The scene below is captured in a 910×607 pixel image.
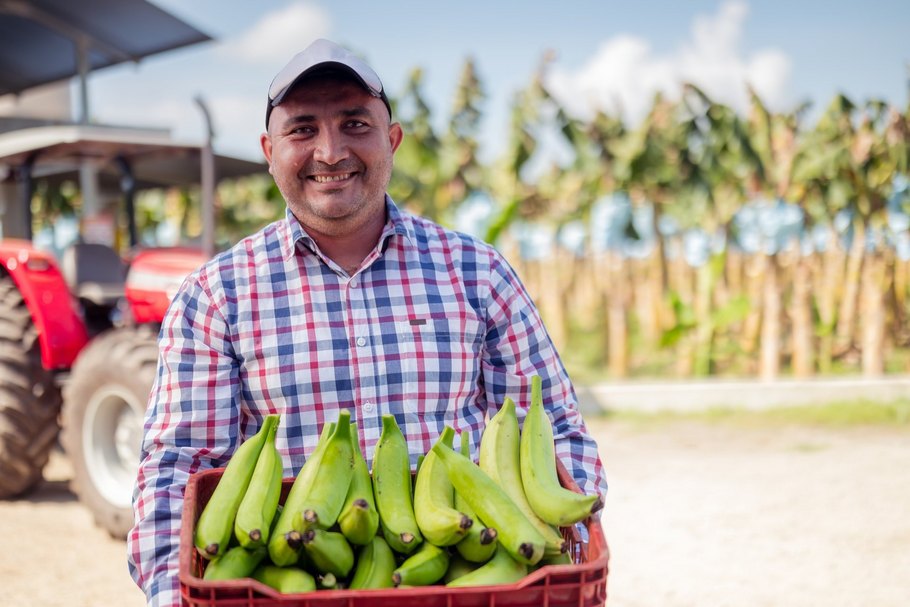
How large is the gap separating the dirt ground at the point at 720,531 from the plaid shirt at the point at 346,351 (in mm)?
2622

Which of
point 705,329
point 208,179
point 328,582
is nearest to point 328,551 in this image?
point 328,582

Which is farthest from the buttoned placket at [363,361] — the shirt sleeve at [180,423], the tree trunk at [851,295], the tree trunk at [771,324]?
the tree trunk at [851,295]

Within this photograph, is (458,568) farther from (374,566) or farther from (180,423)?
(180,423)

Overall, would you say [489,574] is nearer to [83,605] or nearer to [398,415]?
[398,415]

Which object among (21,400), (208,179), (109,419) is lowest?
(109,419)

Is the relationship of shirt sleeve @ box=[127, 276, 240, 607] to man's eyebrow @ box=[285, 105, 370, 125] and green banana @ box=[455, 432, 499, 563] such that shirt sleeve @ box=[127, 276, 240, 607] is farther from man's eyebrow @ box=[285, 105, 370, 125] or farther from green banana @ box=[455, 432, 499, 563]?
green banana @ box=[455, 432, 499, 563]

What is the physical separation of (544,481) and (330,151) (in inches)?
34.0

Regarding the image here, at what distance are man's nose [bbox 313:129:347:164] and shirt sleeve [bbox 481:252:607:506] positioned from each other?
49 centimetres

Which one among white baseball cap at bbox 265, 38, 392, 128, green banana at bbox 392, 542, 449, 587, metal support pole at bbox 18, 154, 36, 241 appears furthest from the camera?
metal support pole at bbox 18, 154, 36, 241

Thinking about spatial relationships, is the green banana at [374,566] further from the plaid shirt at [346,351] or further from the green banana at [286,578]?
the plaid shirt at [346,351]

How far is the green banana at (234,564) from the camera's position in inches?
53.3

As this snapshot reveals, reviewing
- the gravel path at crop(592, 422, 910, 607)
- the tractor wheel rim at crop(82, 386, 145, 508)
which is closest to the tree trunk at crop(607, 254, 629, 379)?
the gravel path at crop(592, 422, 910, 607)

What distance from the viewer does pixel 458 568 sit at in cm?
143

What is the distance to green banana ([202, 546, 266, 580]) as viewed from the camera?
4.44 feet
